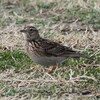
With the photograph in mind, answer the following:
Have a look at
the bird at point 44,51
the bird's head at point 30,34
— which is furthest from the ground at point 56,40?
the bird's head at point 30,34

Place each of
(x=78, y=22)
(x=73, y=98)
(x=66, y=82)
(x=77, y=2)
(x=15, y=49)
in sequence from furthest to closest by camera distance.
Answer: (x=77, y=2) → (x=78, y=22) → (x=15, y=49) → (x=66, y=82) → (x=73, y=98)

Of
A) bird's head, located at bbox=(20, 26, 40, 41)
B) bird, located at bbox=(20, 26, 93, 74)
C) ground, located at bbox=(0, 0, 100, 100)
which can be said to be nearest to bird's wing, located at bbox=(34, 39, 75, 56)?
bird, located at bbox=(20, 26, 93, 74)

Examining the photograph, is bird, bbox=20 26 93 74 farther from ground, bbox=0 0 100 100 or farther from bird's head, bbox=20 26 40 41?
ground, bbox=0 0 100 100

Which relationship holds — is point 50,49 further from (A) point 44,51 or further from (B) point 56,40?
(B) point 56,40

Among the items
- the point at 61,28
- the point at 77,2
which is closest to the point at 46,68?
the point at 61,28

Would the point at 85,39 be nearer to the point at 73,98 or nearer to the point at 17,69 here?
the point at 17,69

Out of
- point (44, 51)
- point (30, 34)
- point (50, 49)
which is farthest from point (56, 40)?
point (44, 51)
